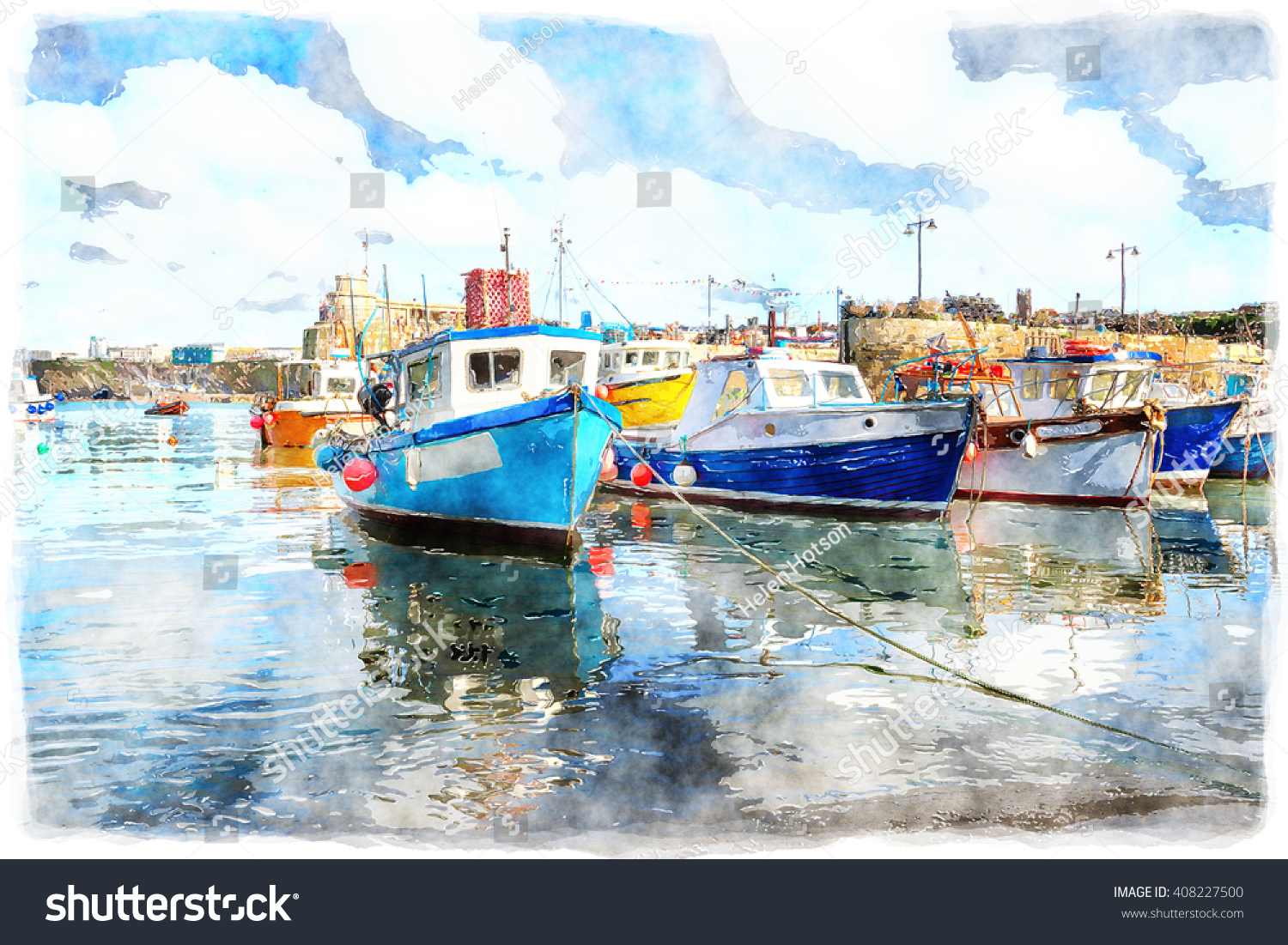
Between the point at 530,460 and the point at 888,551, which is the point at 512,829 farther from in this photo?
the point at 888,551

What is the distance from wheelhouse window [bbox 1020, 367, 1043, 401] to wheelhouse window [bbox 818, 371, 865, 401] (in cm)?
542

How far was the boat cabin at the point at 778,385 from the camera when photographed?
15359 millimetres

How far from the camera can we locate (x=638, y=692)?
5.86 meters

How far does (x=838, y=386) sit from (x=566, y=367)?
5.39 m

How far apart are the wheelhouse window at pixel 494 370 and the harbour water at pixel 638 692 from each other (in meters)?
2.29

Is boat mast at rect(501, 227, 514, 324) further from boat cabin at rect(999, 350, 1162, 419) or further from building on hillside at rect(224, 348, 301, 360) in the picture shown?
building on hillside at rect(224, 348, 301, 360)

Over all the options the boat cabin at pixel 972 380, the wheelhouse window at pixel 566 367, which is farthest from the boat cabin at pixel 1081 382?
the wheelhouse window at pixel 566 367

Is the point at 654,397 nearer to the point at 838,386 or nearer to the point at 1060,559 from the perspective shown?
the point at 838,386

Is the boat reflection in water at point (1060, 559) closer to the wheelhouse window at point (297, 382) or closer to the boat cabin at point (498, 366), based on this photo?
the boat cabin at point (498, 366)

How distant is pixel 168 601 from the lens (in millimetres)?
8789

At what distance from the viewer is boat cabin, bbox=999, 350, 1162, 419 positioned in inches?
727

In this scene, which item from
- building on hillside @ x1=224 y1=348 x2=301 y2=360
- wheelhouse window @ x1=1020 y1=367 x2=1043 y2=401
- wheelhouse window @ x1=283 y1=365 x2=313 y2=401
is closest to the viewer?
wheelhouse window @ x1=1020 y1=367 x2=1043 y2=401

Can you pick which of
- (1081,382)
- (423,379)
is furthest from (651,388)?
(423,379)

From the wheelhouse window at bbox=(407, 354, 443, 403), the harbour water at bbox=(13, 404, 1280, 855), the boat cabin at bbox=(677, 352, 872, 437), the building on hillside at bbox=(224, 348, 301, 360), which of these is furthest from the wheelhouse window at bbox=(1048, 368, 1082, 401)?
the building on hillside at bbox=(224, 348, 301, 360)
